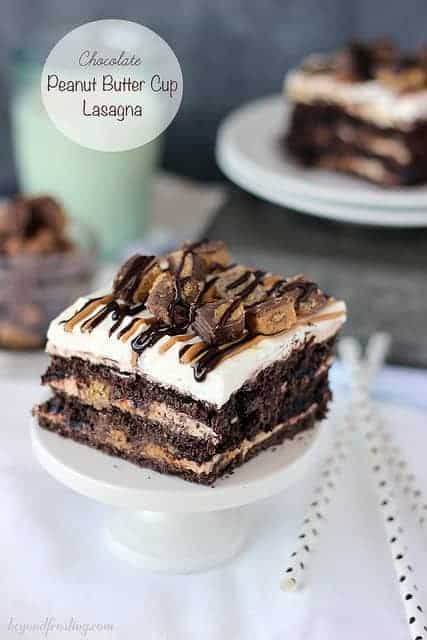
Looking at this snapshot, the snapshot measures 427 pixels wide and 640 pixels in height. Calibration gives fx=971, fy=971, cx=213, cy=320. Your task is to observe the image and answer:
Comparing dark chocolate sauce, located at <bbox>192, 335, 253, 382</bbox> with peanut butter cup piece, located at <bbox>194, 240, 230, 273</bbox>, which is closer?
dark chocolate sauce, located at <bbox>192, 335, 253, 382</bbox>

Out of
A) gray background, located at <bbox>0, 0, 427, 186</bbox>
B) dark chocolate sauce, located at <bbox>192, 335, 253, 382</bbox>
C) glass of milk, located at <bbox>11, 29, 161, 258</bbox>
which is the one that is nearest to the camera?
dark chocolate sauce, located at <bbox>192, 335, 253, 382</bbox>

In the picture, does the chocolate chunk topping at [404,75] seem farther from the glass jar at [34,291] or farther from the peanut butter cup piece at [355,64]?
the glass jar at [34,291]

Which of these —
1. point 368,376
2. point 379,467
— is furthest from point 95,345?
point 368,376

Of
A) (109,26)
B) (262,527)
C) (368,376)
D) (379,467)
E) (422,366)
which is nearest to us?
(109,26)

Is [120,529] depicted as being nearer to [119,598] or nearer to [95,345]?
[119,598]

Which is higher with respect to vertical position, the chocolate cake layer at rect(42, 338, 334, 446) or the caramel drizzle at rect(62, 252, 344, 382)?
the caramel drizzle at rect(62, 252, 344, 382)

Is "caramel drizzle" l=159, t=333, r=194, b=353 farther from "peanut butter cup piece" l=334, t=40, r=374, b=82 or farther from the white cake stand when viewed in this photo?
"peanut butter cup piece" l=334, t=40, r=374, b=82

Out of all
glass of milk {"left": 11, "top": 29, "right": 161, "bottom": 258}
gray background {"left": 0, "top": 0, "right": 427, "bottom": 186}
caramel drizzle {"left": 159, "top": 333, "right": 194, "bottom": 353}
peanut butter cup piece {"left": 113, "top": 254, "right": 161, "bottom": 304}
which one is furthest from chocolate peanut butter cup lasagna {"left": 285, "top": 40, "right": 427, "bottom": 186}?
caramel drizzle {"left": 159, "top": 333, "right": 194, "bottom": 353}
